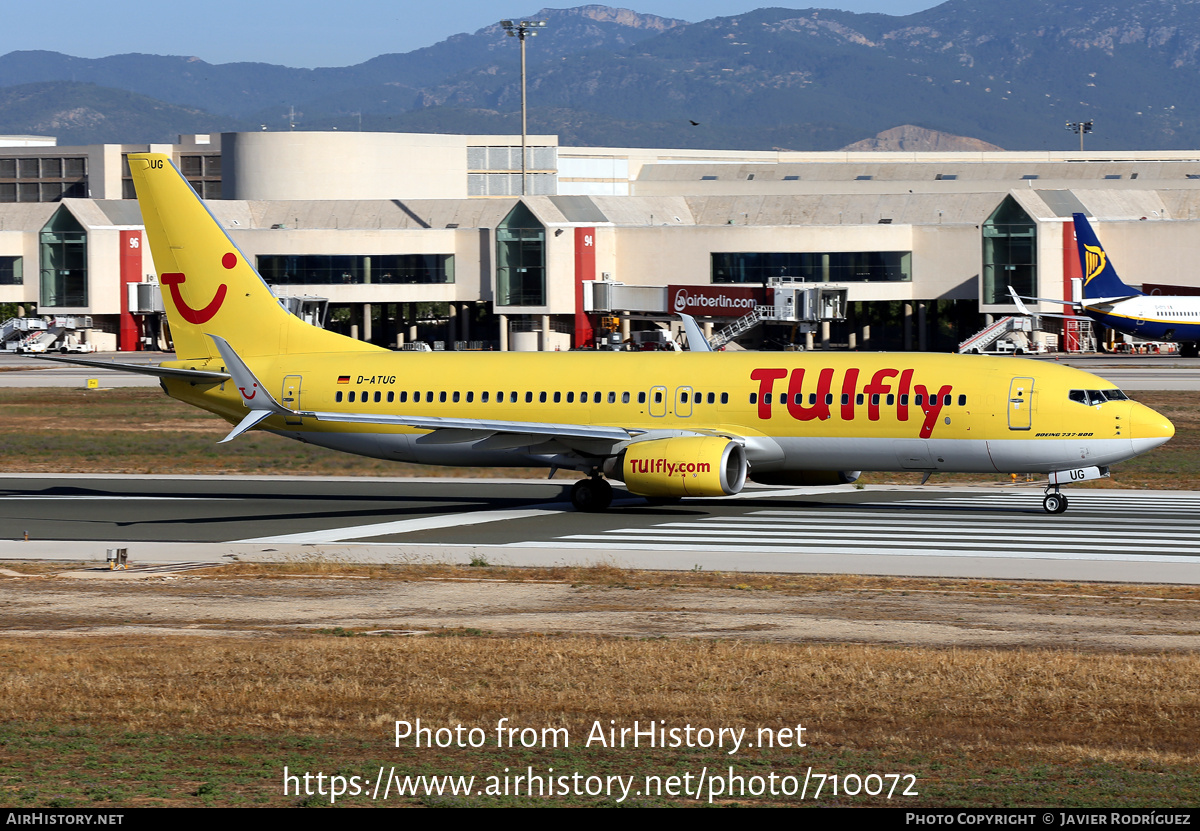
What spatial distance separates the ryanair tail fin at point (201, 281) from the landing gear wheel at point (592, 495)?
8.34 metres

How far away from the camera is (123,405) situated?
74250mm

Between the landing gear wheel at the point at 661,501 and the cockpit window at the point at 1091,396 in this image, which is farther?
the landing gear wheel at the point at 661,501

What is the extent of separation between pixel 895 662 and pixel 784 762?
5.36 metres

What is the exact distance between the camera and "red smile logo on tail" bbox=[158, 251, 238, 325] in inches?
1698

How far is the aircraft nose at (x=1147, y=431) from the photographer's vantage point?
118 ft

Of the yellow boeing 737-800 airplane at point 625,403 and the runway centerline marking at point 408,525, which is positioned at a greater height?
the yellow boeing 737-800 airplane at point 625,403

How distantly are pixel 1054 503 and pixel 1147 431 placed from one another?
2.92 metres

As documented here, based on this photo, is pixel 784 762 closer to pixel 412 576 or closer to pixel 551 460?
pixel 412 576

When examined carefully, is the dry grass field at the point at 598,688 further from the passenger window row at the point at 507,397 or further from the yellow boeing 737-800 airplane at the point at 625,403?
the passenger window row at the point at 507,397

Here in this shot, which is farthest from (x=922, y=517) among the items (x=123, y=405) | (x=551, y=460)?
(x=123, y=405)

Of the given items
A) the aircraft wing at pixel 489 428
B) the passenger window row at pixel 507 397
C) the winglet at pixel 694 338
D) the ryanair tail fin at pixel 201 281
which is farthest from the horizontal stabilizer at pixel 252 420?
the winglet at pixel 694 338

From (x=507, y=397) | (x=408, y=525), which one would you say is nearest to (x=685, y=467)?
(x=507, y=397)

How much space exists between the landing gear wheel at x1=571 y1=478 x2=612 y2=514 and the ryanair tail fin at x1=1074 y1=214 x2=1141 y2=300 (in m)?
76.1

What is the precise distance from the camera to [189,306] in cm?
4328
